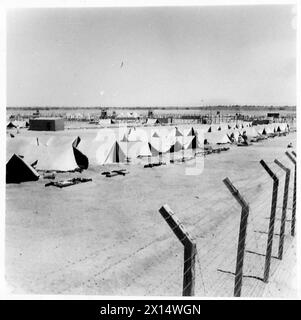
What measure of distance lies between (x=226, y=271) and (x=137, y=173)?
1496 cm

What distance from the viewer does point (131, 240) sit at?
35.5ft

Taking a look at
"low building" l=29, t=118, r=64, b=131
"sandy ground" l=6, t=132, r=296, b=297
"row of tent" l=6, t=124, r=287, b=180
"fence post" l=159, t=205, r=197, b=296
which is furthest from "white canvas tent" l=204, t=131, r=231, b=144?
"fence post" l=159, t=205, r=197, b=296

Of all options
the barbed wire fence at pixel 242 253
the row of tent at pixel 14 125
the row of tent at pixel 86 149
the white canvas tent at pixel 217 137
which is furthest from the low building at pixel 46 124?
the barbed wire fence at pixel 242 253

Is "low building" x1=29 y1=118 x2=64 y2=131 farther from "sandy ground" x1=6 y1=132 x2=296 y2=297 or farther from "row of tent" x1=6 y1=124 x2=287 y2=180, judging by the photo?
"sandy ground" x1=6 y1=132 x2=296 y2=297

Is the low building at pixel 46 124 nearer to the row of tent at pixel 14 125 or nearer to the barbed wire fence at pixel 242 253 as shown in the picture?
the row of tent at pixel 14 125

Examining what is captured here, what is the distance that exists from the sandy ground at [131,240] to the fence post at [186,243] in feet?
10.6

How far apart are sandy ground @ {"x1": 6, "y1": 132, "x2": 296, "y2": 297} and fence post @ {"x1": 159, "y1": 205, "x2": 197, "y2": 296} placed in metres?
3.22

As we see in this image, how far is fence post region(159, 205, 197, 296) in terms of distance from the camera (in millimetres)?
4195

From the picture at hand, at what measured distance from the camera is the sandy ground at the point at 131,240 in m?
7.98

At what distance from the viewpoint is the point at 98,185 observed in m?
19.4

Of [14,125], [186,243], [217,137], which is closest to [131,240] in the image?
[186,243]

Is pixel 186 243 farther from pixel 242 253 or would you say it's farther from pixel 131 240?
pixel 131 240

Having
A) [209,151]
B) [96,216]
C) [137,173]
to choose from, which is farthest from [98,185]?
[209,151]
